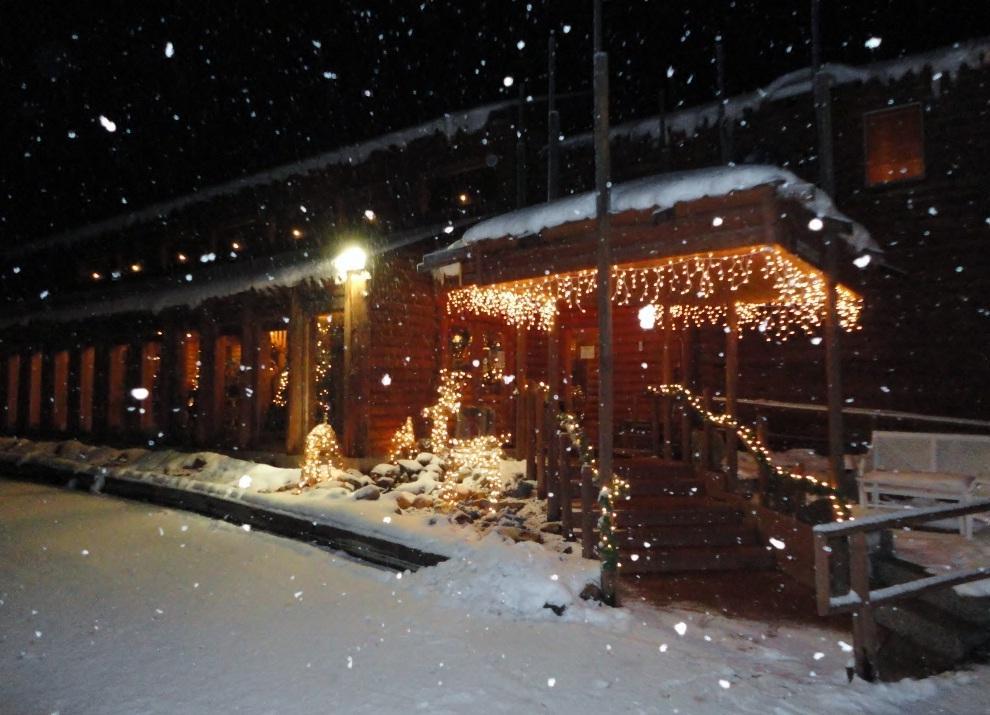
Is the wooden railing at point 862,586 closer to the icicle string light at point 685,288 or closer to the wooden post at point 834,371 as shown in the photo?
the wooden post at point 834,371

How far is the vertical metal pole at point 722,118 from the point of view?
12164mm

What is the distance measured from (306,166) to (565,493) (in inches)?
469

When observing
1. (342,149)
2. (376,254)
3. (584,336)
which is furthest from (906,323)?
(342,149)

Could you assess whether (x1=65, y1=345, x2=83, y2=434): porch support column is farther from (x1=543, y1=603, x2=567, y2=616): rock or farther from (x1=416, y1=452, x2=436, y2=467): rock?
(x1=543, y1=603, x2=567, y2=616): rock

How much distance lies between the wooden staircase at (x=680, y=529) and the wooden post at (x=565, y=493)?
0.55m

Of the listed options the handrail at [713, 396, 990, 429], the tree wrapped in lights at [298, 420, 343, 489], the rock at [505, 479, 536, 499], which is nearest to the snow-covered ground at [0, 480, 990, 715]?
the rock at [505, 479, 536, 499]

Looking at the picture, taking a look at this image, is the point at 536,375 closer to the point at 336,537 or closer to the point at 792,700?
the point at 336,537

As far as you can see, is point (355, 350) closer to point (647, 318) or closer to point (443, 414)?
point (443, 414)

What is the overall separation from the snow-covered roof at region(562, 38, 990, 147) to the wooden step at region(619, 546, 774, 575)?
882cm

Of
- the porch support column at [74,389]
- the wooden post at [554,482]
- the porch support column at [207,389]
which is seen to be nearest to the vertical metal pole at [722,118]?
the wooden post at [554,482]

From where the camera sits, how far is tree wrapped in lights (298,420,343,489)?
10.8 m

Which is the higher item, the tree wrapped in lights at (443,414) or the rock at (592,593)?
the tree wrapped in lights at (443,414)

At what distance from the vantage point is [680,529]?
777 centimetres

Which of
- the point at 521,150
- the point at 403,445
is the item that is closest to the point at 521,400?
the point at 403,445
